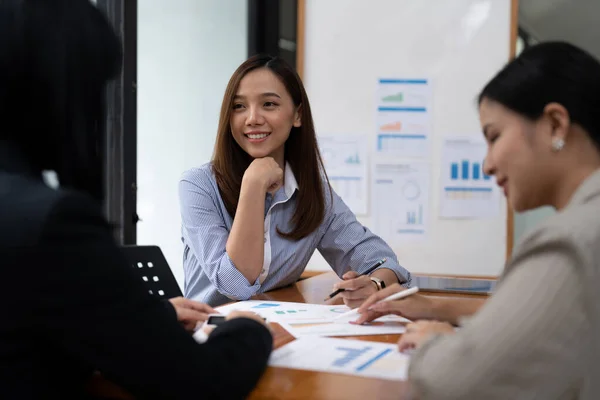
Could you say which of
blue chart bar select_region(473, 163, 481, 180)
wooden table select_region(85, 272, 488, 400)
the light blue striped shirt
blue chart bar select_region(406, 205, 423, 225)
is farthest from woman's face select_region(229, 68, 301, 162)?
blue chart bar select_region(473, 163, 481, 180)

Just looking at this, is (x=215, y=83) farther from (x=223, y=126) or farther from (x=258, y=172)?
(x=258, y=172)

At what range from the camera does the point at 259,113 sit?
207 cm

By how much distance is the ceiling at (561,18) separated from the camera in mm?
3406

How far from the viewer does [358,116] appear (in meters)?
3.41

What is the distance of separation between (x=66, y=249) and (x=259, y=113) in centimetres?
139

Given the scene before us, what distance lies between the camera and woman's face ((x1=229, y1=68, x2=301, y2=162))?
2068 mm

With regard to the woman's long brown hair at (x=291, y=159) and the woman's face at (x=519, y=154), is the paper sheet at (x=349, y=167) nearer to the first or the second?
the woman's long brown hair at (x=291, y=159)

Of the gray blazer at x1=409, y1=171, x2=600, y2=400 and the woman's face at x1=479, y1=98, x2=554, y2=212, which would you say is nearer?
the gray blazer at x1=409, y1=171, x2=600, y2=400

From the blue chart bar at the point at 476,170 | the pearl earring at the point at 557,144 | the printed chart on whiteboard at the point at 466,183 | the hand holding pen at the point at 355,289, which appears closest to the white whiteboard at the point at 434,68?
the printed chart on whiteboard at the point at 466,183

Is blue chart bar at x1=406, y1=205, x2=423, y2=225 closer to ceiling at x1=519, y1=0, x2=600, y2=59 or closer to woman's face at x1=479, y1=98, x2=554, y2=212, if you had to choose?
ceiling at x1=519, y1=0, x2=600, y2=59

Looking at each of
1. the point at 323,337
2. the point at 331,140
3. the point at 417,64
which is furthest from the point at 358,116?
the point at 323,337

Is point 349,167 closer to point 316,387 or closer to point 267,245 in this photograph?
point 267,245

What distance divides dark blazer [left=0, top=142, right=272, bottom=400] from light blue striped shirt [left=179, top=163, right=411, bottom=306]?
90 centimetres

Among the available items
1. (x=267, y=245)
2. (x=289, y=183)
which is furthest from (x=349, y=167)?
(x=267, y=245)
